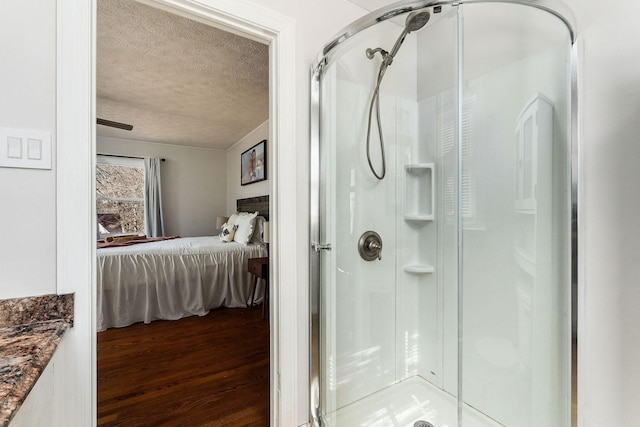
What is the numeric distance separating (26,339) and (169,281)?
2.42 meters

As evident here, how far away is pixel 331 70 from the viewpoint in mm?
1401

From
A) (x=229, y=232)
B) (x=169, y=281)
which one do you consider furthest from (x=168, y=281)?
(x=229, y=232)

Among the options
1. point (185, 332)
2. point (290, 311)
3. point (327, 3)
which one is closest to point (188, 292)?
point (185, 332)

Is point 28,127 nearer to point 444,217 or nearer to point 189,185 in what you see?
point 444,217

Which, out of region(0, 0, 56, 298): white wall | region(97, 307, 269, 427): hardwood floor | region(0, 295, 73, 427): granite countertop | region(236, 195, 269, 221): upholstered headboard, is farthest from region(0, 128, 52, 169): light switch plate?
region(236, 195, 269, 221): upholstered headboard

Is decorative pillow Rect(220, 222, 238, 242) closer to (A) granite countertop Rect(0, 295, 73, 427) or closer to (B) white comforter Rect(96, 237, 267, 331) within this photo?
(B) white comforter Rect(96, 237, 267, 331)

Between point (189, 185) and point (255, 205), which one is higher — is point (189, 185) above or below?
above

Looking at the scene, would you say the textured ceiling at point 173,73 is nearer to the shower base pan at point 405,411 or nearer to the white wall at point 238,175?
the white wall at point 238,175

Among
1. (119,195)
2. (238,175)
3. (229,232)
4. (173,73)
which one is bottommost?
(229,232)

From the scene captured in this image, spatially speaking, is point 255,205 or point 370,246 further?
point 255,205

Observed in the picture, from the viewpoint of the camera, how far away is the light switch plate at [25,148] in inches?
33.6

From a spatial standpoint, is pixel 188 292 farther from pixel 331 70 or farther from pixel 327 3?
pixel 327 3

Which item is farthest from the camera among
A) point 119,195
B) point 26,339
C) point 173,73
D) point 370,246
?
point 119,195

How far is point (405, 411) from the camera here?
146 cm
